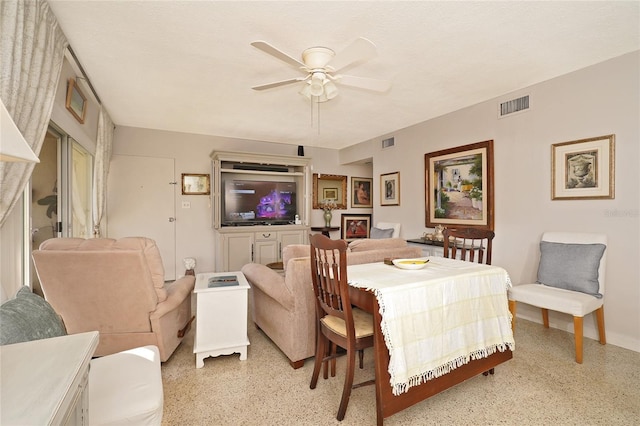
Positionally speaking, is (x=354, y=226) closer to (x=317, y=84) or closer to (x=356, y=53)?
(x=317, y=84)

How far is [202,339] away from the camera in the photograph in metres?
2.31

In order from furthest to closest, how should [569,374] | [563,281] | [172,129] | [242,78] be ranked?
[172,129]
[242,78]
[563,281]
[569,374]

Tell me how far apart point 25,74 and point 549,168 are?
4.22m

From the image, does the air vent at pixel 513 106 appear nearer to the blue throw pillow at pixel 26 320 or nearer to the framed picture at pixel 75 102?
the blue throw pillow at pixel 26 320

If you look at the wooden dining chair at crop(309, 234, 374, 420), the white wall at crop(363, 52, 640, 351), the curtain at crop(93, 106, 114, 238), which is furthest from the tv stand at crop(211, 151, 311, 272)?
the wooden dining chair at crop(309, 234, 374, 420)

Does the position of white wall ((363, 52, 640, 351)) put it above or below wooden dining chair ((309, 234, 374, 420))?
above

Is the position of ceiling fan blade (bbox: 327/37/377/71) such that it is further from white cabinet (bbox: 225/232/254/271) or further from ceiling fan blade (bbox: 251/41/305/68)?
white cabinet (bbox: 225/232/254/271)

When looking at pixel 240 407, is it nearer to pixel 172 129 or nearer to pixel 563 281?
pixel 563 281

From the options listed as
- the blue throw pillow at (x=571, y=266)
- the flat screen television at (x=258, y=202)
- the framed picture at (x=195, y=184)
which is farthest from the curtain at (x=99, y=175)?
the blue throw pillow at (x=571, y=266)

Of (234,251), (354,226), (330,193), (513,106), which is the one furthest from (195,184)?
(513,106)

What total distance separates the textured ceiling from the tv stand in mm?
1518

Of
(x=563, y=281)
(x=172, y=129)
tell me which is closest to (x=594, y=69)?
(x=563, y=281)

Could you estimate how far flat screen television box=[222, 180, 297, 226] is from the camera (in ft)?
17.4

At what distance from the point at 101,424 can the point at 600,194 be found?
3814mm
